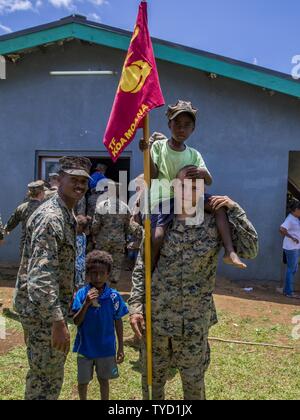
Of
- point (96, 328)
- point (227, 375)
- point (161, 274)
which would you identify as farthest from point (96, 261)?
point (227, 375)

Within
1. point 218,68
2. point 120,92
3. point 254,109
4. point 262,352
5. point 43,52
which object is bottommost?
point 262,352

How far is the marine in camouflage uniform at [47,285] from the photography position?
102 inches

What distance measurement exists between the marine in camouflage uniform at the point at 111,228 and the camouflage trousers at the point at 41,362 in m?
3.29

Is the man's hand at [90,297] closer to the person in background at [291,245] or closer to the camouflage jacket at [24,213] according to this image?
the camouflage jacket at [24,213]

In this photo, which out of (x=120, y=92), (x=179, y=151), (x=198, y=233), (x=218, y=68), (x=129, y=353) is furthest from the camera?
(x=218, y=68)

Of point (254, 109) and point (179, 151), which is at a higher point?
point (254, 109)

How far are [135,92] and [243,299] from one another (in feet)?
17.0

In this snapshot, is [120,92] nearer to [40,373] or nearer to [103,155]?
[40,373]

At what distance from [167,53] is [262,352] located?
225 inches

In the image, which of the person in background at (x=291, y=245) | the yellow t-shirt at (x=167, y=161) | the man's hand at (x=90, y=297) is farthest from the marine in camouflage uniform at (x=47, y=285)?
→ the person in background at (x=291, y=245)

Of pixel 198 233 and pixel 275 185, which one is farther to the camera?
pixel 275 185

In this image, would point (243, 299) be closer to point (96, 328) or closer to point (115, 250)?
point (115, 250)

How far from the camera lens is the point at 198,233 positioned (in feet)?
9.14
